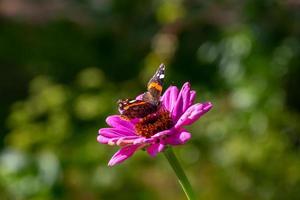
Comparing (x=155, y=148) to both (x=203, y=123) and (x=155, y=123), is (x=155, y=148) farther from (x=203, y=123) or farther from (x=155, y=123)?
(x=203, y=123)

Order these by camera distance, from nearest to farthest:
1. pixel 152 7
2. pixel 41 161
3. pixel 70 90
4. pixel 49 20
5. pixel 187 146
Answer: pixel 41 161
pixel 187 146
pixel 70 90
pixel 152 7
pixel 49 20

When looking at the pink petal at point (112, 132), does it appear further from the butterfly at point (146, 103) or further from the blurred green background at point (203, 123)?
the blurred green background at point (203, 123)

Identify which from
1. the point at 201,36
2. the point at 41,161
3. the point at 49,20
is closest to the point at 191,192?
the point at 41,161

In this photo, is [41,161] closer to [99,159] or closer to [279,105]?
[99,159]

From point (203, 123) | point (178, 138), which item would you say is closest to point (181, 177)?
point (178, 138)

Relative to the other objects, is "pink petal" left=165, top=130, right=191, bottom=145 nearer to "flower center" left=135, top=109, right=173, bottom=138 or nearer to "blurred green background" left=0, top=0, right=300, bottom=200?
"flower center" left=135, top=109, right=173, bottom=138

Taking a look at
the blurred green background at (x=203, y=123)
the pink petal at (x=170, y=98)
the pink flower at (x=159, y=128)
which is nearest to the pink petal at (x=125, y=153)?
the pink flower at (x=159, y=128)
